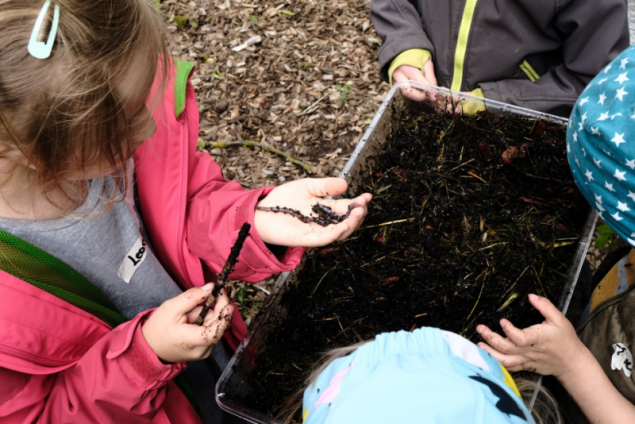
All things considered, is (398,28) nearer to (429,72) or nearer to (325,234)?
(429,72)

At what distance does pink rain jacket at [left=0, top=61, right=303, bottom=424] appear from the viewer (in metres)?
1.25

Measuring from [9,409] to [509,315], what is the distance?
1.74 m

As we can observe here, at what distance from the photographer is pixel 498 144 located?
209 cm

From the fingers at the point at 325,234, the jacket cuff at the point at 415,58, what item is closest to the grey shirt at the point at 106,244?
the fingers at the point at 325,234

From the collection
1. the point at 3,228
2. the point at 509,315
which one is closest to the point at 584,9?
the point at 509,315

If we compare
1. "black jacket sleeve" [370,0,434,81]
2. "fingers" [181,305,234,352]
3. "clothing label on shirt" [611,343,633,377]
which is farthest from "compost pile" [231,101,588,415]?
"black jacket sleeve" [370,0,434,81]

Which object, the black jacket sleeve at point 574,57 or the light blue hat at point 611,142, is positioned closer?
the light blue hat at point 611,142

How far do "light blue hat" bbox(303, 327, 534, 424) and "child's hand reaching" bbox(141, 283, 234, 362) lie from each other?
0.49 meters

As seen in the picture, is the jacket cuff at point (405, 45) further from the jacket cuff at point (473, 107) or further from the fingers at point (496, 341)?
the fingers at point (496, 341)

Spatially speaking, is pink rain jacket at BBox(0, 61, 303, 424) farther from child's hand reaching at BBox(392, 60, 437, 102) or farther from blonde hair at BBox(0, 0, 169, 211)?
child's hand reaching at BBox(392, 60, 437, 102)

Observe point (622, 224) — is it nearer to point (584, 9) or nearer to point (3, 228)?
point (584, 9)

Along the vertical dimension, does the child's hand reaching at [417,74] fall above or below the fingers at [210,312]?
above

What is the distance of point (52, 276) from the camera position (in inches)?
53.4

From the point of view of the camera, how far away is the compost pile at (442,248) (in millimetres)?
1742
